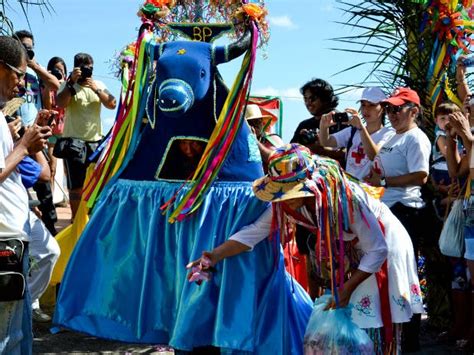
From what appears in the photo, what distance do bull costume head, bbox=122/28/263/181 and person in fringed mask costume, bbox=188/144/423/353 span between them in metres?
0.57

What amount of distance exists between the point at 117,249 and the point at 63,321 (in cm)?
49


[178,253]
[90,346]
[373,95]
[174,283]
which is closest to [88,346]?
[90,346]

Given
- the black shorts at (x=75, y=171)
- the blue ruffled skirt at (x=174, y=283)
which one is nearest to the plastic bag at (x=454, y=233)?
the blue ruffled skirt at (x=174, y=283)

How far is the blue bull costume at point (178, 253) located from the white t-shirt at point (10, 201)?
2.86ft

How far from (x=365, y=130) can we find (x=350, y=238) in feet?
5.52

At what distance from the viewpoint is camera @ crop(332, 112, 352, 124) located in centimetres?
574

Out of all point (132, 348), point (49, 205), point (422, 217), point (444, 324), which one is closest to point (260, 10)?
point (422, 217)

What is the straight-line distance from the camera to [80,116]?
7.30 metres

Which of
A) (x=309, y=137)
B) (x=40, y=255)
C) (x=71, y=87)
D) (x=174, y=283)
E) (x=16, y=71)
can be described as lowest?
(x=174, y=283)

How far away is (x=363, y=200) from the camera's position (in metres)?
3.88

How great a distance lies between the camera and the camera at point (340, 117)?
5740mm

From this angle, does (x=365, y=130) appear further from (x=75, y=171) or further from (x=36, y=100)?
(x=36, y=100)

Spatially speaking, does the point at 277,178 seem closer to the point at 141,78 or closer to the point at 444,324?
the point at 141,78

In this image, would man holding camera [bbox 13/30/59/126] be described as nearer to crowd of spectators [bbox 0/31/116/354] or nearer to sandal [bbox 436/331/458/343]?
crowd of spectators [bbox 0/31/116/354]
